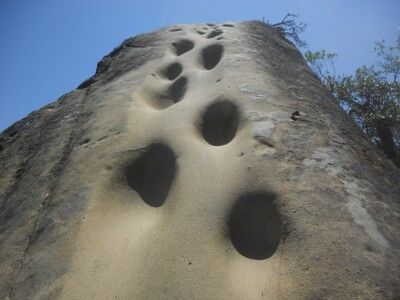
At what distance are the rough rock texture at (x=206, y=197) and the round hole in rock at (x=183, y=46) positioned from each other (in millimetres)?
726

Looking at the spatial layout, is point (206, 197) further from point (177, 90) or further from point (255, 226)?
point (177, 90)

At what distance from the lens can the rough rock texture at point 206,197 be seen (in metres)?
1.47

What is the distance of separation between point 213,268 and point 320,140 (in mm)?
925

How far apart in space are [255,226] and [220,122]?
0.87 meters

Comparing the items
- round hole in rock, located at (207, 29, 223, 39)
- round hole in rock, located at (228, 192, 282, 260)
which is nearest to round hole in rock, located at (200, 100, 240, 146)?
round hole in rock, located at (228, 192, 282, 260)

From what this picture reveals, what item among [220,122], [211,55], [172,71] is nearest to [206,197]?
[220,122]

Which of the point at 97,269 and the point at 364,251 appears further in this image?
the point at 97,269

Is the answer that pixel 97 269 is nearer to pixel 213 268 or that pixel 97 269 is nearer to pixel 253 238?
pixel 213 268

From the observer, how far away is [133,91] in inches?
113

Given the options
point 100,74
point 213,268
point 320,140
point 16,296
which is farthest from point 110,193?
point 100,74

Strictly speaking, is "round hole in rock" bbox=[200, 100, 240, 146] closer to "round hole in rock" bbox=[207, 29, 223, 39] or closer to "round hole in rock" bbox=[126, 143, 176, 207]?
"round hole in rock" bbox=[126, 143, 176, 207]

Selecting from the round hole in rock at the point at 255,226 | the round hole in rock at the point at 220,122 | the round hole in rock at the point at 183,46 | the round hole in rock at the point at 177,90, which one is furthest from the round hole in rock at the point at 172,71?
the round hole in rock at the point at 255,226

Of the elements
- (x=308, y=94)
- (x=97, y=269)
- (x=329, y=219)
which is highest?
(x=97, y=269)

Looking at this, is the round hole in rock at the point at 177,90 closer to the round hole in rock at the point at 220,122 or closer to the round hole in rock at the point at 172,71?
the round hole in rock at the point at 172,71
